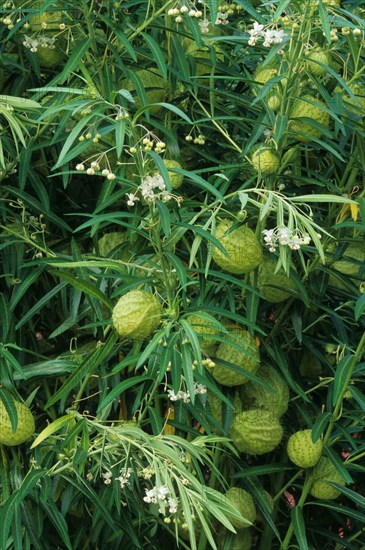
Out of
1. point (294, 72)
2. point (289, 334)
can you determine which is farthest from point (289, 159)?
point (289, 334)

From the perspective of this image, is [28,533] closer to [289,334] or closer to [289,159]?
[289,334]

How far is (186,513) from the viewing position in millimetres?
2256

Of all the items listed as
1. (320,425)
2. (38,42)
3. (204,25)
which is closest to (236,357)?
(320,425)

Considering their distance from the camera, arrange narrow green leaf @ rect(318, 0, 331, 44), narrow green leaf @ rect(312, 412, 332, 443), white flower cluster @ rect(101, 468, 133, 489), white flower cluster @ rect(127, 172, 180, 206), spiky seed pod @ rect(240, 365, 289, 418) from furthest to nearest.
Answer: spiky seed pod @ rect(240, 365, 289, 418) < narrow green leaf @ rect(312, 412, 332, 443) < white flower cluster @ rect(101, 468, 133, 489) < narrow green leaf @ rect(318, 0, 331, 44) < white flower cluster @ rect(127, 172, 180, 206)

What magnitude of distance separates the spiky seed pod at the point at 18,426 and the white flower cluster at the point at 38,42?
3.10 ft

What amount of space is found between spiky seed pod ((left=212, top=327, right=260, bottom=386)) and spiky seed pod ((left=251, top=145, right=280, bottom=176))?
16.2 inches

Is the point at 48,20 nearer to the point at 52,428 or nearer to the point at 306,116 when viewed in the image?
the point at 306,116

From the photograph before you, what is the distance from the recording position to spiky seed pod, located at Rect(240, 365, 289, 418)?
2.84m

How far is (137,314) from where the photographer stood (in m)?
2.28

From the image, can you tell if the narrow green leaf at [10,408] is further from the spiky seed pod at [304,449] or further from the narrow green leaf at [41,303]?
the spiky seed pod at [304,449]

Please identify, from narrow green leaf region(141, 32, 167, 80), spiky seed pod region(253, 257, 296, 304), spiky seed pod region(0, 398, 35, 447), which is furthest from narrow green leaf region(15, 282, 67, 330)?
narrow green leaf region(141, 32, 167, 80)

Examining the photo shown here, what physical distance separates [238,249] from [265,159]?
282 mm

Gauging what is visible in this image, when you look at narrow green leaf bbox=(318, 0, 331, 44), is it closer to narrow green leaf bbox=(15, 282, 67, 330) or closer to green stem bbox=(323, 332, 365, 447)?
green stem bbox=(323, 332, 365, 447)

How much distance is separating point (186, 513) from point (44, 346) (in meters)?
1.15
